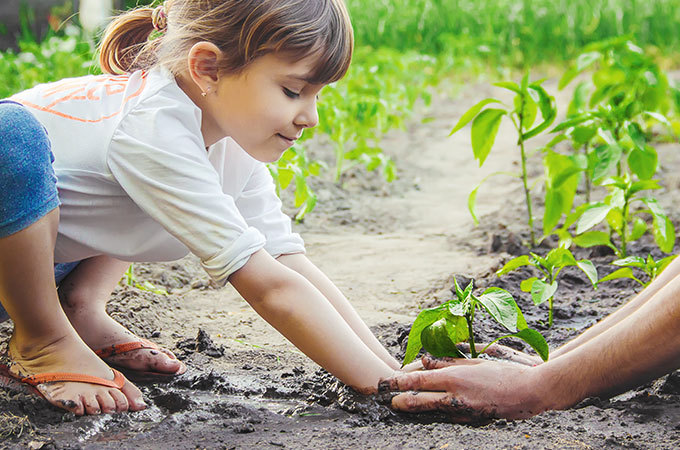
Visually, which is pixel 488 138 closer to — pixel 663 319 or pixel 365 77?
pixel 663 319

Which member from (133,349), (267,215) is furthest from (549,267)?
(133,349)

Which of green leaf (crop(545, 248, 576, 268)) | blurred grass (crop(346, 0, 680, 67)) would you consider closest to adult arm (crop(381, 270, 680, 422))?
green leaf (crop(545, 248, 576, 268))

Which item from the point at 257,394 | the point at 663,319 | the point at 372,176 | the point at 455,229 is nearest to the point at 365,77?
the point at 372,176

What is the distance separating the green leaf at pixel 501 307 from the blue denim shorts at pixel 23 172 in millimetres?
917

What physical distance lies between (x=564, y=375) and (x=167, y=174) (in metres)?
0.87

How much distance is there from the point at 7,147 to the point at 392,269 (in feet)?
4.92

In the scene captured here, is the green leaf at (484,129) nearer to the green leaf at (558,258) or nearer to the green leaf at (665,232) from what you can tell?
the green leaf at (558,258)

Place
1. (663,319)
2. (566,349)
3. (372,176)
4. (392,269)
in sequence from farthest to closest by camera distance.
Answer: (372,176) < (392,269) < (566,349) < (663,319)

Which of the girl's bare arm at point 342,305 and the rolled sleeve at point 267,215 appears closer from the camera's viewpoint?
the girl's bare arm at point 342,305

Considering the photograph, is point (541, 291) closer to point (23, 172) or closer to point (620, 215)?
point (620, 215)

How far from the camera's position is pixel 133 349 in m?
1.91

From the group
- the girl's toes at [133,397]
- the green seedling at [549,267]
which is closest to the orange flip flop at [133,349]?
the girl's toes at [133,397]

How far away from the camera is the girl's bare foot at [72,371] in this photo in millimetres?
1644

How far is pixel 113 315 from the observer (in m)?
2.21
